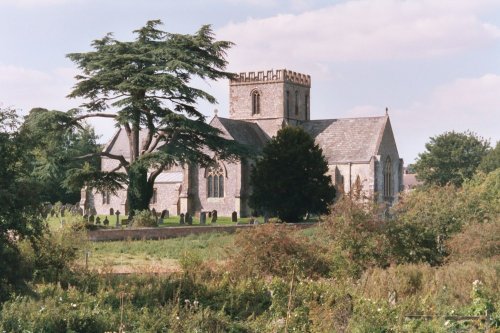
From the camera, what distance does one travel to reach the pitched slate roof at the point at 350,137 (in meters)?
63.4

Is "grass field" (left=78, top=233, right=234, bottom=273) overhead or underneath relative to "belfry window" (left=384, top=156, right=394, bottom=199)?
underneath

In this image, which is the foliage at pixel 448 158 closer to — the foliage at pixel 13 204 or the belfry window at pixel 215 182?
the belfry window at pixel 215 182

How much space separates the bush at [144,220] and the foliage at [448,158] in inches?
1812

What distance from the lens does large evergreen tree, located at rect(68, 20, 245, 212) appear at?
44.3 meters

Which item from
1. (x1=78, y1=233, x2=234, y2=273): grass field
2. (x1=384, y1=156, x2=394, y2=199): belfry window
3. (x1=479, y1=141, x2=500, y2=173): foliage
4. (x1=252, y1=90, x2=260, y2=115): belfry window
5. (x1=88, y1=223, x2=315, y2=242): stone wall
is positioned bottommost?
(x1=78, y1=233, x2=234, y2=273): grass field

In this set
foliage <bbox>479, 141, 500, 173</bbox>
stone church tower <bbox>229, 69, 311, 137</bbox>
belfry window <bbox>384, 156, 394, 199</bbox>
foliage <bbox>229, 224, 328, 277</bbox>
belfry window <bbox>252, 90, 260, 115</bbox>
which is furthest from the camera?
foliage <bbox>479, 141, 500, 173</bbox>

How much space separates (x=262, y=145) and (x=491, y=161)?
26.0 metres

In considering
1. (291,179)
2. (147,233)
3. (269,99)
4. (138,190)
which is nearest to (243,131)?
(269,99)

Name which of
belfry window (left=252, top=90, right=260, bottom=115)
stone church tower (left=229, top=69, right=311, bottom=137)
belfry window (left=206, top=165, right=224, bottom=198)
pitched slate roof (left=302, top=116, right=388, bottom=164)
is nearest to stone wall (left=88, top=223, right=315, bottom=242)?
belfry window (left=206, top=165, right=224, bottom=198)

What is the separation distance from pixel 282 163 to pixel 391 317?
39.8 metres

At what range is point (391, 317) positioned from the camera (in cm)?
1330

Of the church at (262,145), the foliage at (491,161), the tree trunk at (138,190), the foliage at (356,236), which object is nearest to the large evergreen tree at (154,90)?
the tree trunk at (138,190)

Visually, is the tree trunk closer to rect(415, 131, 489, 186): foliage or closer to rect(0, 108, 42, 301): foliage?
rect(0, 108, 42, 301): foliage

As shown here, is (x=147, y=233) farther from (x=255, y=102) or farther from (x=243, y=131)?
(x=255, y=102)
